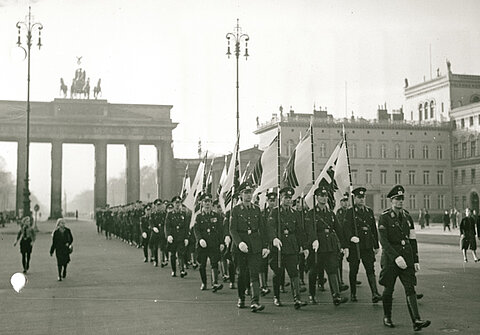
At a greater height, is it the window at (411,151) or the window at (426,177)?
the window at (411,151)

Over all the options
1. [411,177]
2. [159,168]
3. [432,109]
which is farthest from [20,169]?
[432,109]

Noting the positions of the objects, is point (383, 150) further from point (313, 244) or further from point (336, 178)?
point (313, 244)

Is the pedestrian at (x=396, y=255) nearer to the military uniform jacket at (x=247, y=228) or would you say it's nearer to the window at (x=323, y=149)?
the military uniform jacket at (x=247, y=228)

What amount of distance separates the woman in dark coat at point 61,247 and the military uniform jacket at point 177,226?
258 cm

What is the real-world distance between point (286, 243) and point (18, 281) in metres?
7.45

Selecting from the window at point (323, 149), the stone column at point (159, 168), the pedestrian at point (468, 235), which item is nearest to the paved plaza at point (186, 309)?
the pedestrian at point (468, 235)

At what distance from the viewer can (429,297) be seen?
12.9 metres

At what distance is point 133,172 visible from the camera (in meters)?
80.8

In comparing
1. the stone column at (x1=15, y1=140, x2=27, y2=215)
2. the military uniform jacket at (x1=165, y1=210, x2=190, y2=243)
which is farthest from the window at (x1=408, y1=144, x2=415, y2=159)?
the military uniform jacket at (x1=165, y1=210, x2=190, y2=243)

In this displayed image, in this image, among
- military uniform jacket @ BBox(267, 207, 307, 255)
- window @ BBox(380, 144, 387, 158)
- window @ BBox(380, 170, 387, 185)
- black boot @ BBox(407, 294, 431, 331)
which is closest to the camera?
black boot @ BBox(407, 294, 431, 331)

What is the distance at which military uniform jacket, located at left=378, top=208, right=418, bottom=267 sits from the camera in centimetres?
979

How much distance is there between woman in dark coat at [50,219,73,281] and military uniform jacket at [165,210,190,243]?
8.46 feet

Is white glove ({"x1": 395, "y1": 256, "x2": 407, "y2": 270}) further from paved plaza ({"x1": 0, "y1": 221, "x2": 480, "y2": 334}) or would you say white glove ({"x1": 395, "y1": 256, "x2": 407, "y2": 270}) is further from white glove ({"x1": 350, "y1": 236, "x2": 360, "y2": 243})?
white glove ({"x1": 350, "y1": 236, "x2": 360, "y2": 243})

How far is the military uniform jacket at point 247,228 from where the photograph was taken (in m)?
11.8
